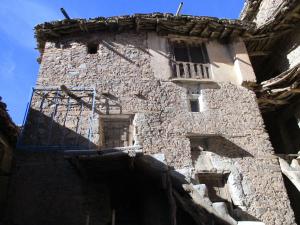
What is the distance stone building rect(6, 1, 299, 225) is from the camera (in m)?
7.35

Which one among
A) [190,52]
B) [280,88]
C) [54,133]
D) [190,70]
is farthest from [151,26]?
[54,133]

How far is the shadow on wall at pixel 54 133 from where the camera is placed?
831cm

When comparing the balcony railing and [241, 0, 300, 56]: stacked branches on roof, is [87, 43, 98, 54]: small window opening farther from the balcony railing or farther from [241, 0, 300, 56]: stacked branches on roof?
[241, 0, 300, 56]: stacked branches on roof

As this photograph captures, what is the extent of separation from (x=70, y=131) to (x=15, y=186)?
193cm

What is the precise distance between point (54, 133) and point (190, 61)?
5.02 meters

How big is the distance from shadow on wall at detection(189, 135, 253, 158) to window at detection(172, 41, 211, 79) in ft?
7.43

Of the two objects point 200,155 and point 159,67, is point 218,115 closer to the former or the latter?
point 200,155

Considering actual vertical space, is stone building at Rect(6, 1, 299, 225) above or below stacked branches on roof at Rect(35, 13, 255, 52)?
below

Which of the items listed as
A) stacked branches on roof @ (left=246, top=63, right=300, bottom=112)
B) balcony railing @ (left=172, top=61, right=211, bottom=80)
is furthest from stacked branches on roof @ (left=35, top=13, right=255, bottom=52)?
stacked branches on roof @ (left=246, top=63, right=300, bottom=112)

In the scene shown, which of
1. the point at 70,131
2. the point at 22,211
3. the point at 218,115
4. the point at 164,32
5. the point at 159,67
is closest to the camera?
the point at 22,211

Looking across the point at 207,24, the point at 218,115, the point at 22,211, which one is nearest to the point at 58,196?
the point at 22,211

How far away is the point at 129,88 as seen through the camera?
31.6 ft

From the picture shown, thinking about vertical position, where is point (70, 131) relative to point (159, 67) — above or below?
below

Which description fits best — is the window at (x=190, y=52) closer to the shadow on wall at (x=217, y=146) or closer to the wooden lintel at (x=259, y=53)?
the wooden lintel at (x=259, y=53)
